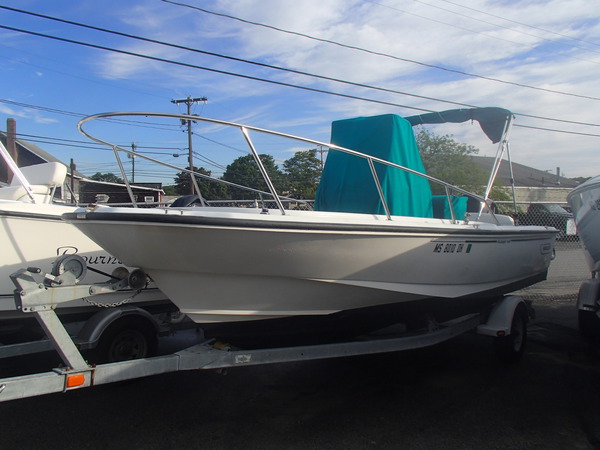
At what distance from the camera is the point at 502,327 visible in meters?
4.89

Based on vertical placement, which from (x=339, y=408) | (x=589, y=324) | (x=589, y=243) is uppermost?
(x=589, y=243)

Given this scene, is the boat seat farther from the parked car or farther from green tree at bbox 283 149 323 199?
the parked car

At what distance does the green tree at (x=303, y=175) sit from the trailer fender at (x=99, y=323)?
216 cm

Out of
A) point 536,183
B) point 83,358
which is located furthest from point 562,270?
point 536,183

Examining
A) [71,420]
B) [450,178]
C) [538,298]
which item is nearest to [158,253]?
[71,420]

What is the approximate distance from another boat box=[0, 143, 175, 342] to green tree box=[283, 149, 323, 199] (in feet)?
7.02

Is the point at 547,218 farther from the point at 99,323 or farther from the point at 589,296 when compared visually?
the point at 99,323

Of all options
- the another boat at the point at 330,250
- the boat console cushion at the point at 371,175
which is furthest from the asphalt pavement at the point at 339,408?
the boat console cushion at the point at 371,175

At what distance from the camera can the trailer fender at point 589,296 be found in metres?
5.29

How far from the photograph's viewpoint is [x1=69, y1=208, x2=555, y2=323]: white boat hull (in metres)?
3.28

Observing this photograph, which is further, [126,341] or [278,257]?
[126,341]

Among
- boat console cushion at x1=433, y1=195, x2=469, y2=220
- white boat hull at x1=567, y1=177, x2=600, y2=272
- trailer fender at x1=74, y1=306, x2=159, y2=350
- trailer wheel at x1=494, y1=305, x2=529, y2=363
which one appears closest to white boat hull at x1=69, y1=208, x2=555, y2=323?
trailer fender at x1=74, y1=306, x2=159, y2=350

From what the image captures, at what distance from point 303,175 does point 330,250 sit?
131 inches

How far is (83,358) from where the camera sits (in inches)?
138
